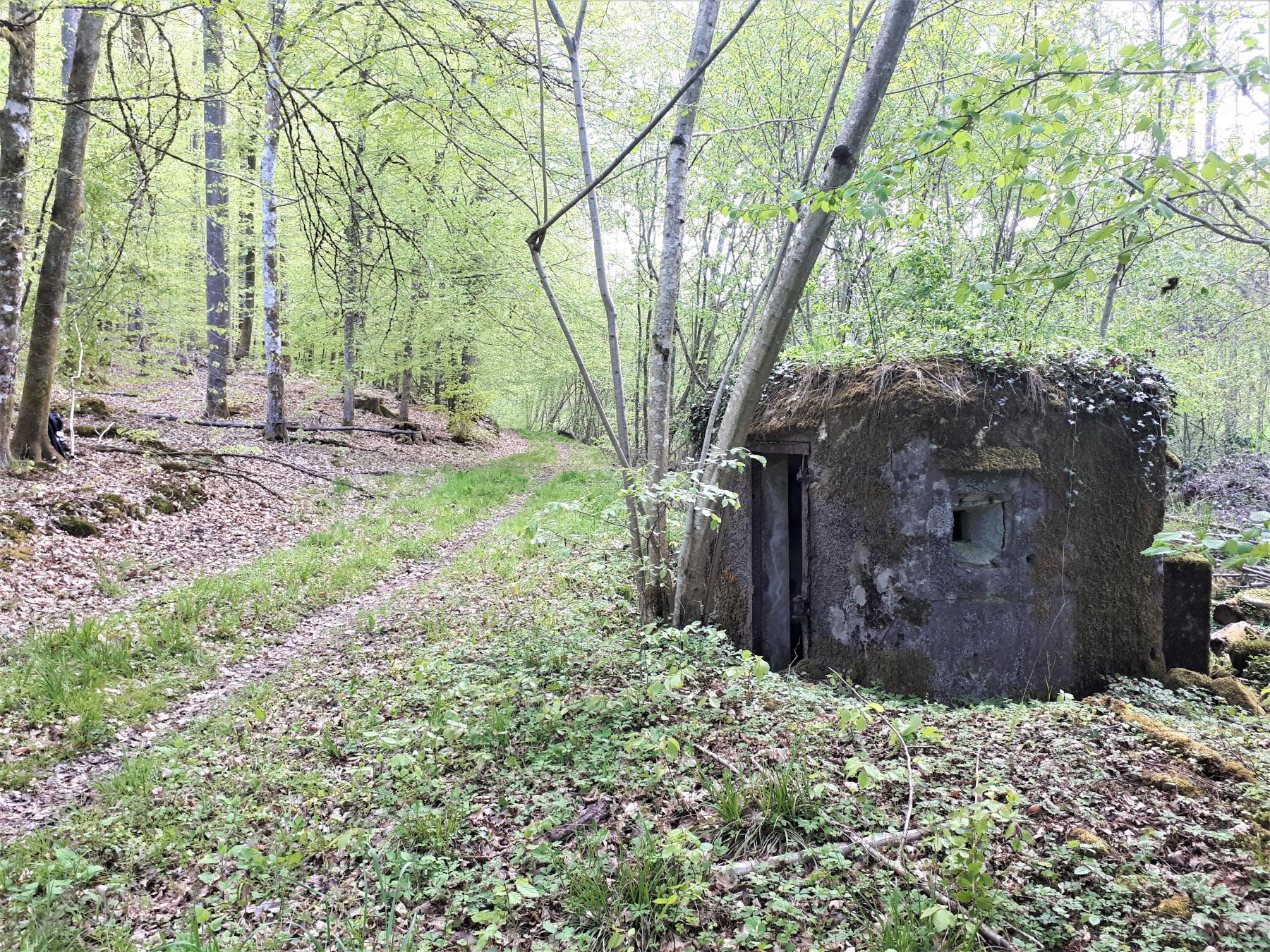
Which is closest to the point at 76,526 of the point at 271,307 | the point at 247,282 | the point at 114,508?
the point at 114,508

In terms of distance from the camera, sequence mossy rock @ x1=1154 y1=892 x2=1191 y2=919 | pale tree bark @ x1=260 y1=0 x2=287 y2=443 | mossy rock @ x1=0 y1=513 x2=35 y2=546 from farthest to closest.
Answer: pale tree bark @ x1=260 y1=0 x2=287 y2=443, mossy rock @ x1=0 y1=513 x2=35 y2=546, mossy rock @ x1=1154 y1=892 x2=1191 y2=919

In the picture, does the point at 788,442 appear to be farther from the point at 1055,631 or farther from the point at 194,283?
the point at 194,283

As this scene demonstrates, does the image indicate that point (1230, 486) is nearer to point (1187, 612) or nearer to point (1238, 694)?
point (1187, 612)

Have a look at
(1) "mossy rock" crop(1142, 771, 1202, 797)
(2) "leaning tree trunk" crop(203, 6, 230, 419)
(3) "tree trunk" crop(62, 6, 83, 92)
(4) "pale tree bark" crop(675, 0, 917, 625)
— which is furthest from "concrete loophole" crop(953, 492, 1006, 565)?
(2) "leaning tree trunk" crop(203, 6, 230, 419)

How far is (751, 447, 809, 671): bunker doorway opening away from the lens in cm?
643

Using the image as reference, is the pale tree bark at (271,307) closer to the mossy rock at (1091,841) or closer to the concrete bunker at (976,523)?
the concrete bunker at (976,523)

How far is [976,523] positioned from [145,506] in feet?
29.6

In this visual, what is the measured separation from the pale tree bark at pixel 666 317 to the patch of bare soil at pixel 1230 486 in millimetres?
9459

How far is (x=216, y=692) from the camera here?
5.15 m

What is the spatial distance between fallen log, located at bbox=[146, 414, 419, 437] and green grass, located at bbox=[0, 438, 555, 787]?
528 centimetres

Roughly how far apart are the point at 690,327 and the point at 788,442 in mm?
9175

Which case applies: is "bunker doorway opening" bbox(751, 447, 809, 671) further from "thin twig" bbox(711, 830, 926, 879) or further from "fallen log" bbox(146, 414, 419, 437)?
"fallen log" bbox(146, 414, 419, 437)

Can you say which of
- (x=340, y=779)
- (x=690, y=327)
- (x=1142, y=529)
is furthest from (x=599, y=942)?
(x=690, y=327)

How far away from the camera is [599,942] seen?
8.75 ft
